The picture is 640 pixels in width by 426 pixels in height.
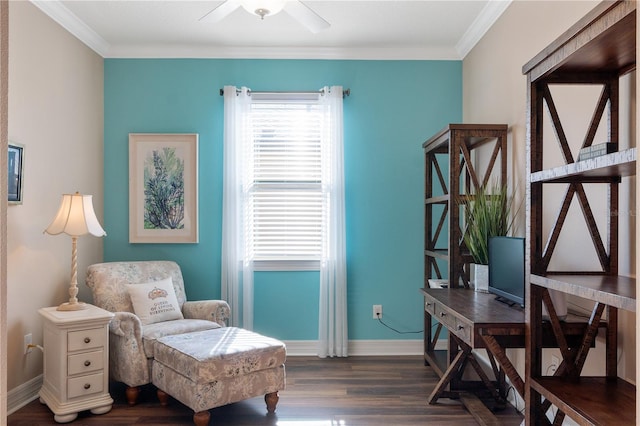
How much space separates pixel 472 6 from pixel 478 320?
2.37 meters

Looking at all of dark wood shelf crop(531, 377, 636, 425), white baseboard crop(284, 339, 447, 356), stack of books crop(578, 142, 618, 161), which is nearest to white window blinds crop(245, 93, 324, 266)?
white baseboard crop(284, 339, 447, 356)

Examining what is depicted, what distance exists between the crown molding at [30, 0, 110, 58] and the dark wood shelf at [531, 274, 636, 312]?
3.57 metres

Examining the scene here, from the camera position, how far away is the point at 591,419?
148 centimetres

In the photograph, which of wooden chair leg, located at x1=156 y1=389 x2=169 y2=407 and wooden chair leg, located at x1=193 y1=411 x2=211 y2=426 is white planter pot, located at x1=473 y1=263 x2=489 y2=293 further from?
wooden chair leg, located at x1=156 y1=389 x2=169 y2=407

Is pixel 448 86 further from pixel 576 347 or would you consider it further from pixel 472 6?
pixel 576 347

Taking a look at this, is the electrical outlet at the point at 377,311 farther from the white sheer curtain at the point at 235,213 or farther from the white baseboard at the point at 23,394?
the white baseboard at the point at 23,394

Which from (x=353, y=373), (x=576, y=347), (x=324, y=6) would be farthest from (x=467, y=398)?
(x=324, y=6)

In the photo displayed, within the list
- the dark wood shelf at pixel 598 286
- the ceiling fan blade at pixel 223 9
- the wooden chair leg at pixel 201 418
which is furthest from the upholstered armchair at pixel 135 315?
the dark wood shelf at pixel 598 286

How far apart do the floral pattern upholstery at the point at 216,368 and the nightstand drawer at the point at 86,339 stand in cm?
36

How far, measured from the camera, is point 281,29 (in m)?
3.70

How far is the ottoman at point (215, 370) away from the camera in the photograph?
8.67 ft

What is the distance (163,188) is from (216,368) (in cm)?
199

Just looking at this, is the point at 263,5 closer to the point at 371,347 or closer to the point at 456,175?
the point at 456,175

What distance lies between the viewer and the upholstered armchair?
9.91 feet
